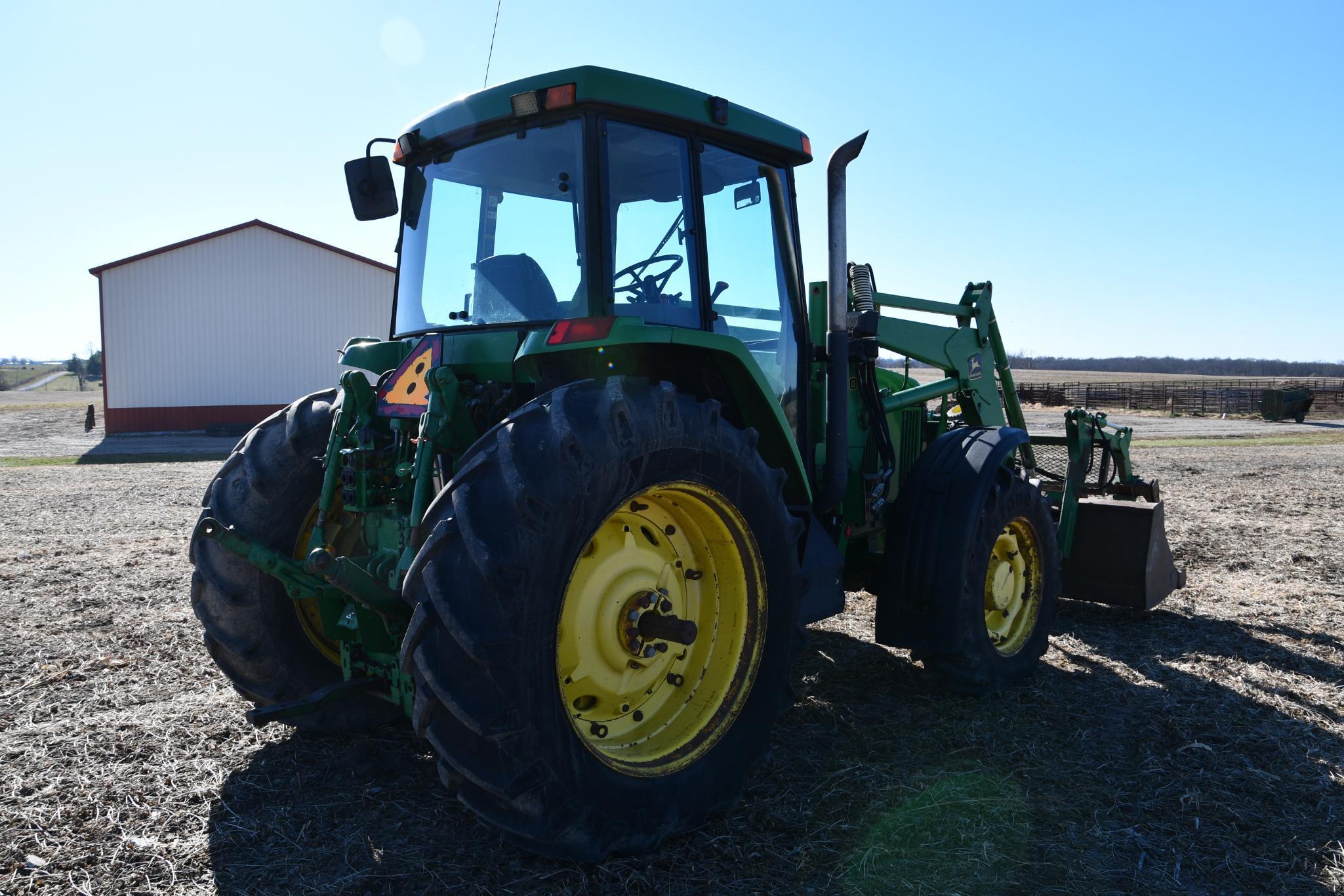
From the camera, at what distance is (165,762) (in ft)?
11.3

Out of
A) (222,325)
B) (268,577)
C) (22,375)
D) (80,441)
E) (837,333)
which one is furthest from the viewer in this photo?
(22,375)

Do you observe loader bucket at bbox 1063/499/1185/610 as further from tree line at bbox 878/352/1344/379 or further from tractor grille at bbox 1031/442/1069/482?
tree line at bbox 878/352/1344/379

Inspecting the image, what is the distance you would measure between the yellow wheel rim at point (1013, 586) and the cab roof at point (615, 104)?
89.2 inches

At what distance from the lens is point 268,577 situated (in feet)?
11.5

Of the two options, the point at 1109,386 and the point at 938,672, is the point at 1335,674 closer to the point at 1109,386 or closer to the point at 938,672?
the point at 938,672

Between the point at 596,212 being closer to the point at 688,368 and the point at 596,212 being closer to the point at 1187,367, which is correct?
the point at 688,368

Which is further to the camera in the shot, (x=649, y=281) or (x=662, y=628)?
(x=649, y=281)

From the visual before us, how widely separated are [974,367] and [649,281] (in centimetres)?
287

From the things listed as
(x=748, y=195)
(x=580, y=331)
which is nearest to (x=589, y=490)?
(x=580, y=331)

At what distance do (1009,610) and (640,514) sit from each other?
2.52 m

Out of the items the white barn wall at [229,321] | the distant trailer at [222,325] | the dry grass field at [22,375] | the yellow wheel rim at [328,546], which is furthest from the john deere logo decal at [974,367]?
the dry grass field at [22,375]

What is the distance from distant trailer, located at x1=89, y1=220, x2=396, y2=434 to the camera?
2366 centimetres

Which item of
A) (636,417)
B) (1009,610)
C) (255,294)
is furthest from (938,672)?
(255,294)

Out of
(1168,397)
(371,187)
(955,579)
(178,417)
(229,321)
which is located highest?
→ (229,321)
